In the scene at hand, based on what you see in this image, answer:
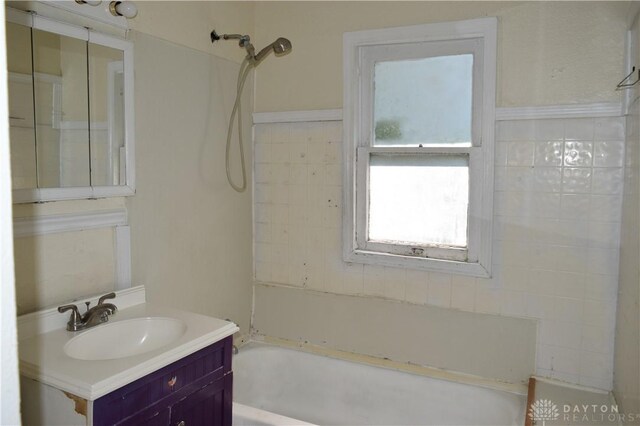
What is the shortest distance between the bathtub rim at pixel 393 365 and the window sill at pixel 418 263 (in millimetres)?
513

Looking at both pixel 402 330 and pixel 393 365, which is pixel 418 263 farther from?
pixel 393 365

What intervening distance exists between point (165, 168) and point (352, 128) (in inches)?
38.5

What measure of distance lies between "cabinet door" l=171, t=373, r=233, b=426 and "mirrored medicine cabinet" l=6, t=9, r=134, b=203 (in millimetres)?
831

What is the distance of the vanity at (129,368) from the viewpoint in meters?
1.28

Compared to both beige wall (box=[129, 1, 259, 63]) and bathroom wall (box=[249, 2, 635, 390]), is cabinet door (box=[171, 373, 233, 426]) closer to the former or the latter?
bathroom wall (box=[249, 2, 635, 390])

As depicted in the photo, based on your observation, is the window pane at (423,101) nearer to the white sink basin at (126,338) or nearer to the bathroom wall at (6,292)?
the white sink basin at (126,338)

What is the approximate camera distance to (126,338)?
1.72 meters

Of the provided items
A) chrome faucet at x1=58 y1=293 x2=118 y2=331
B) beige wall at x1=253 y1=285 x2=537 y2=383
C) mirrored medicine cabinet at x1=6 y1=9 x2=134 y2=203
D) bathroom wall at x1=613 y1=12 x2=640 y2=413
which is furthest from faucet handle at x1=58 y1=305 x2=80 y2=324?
bathroom wall at x1=613 y1=12 x2=640 y2=413

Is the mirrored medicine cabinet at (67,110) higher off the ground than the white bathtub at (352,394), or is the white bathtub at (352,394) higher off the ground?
the mirrored medicine cabinet at (67,110)

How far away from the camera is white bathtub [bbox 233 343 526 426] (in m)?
2.24

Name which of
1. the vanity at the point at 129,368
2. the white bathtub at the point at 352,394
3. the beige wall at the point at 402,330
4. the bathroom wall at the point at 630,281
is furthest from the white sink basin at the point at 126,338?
the bathroom wall at the point at 630,281

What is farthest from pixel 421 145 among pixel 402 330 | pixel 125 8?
pixel 125 8

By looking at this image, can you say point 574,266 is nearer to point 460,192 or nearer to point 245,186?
point 460,192

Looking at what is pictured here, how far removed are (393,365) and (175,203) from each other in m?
1.38
